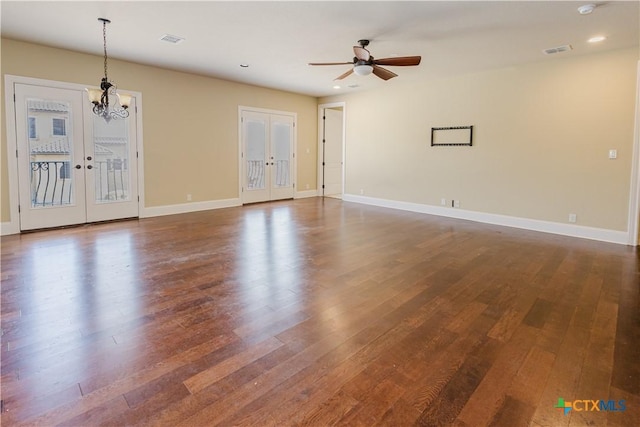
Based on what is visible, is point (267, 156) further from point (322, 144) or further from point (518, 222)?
point (518, 222)

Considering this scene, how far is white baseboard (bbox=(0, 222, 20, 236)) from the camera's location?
5258 millimetres

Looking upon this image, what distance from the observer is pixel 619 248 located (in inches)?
195

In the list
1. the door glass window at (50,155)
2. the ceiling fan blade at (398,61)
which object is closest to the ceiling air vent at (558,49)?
the ceiling fan blade at (398,61)

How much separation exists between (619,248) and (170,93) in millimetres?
7715

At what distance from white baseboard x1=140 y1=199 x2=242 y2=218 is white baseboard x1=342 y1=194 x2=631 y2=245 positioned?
3.34 metres

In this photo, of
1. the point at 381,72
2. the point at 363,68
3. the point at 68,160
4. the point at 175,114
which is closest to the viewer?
the point at 363,68

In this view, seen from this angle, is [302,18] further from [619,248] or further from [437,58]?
[619,248]

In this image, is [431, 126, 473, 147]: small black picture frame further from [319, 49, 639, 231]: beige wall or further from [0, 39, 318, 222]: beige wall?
[0, 39, 318, 222]: beige wall

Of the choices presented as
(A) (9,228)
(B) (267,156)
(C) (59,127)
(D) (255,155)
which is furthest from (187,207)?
(A) (9,228)

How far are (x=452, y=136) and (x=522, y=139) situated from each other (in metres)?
1.28

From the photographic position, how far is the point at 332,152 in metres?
10.3

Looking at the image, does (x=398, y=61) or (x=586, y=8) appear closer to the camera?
(x=586, y=8)

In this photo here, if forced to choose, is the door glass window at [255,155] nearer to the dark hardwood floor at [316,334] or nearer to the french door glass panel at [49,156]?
the french door glass panel at [49,156]

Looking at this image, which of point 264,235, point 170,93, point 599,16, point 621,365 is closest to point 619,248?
point 599,16
